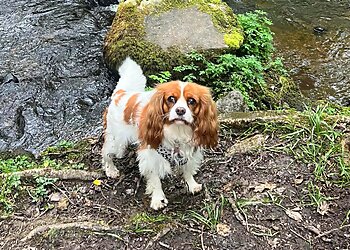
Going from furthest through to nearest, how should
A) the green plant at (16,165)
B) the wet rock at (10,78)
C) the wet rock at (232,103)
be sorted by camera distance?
the wet rock at (10,78)
the wet rock at (232,103)
the green plant at (16,165)

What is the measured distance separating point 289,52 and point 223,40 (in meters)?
2.21

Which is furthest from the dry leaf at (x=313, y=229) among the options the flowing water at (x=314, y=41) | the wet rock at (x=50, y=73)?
the flowing water at (x=314, y=41)

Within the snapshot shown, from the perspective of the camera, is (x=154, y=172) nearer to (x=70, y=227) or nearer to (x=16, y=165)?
(x=70, y=227)

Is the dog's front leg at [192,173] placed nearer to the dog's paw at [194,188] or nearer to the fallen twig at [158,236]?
the dog's paw at [194,188]

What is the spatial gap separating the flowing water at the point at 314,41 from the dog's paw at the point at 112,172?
3830 millimetres

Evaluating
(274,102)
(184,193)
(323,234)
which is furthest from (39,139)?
(323,234)

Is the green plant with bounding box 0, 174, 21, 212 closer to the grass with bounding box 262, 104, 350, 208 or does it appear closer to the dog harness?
the dog harness

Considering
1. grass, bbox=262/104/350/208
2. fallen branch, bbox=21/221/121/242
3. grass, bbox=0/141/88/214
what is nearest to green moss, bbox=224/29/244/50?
grass, bbox=262/104/350/208

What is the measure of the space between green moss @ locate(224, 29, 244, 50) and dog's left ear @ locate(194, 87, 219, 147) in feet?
9.86

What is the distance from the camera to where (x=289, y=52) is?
856cm

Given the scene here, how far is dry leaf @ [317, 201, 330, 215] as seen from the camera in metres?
4.10

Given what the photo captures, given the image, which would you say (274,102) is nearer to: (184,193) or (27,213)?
(184,193)

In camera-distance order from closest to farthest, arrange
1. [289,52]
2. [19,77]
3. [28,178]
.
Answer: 1. [28,178]
2. [19,77]
3. [289,52]

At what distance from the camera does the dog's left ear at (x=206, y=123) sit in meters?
3.79
